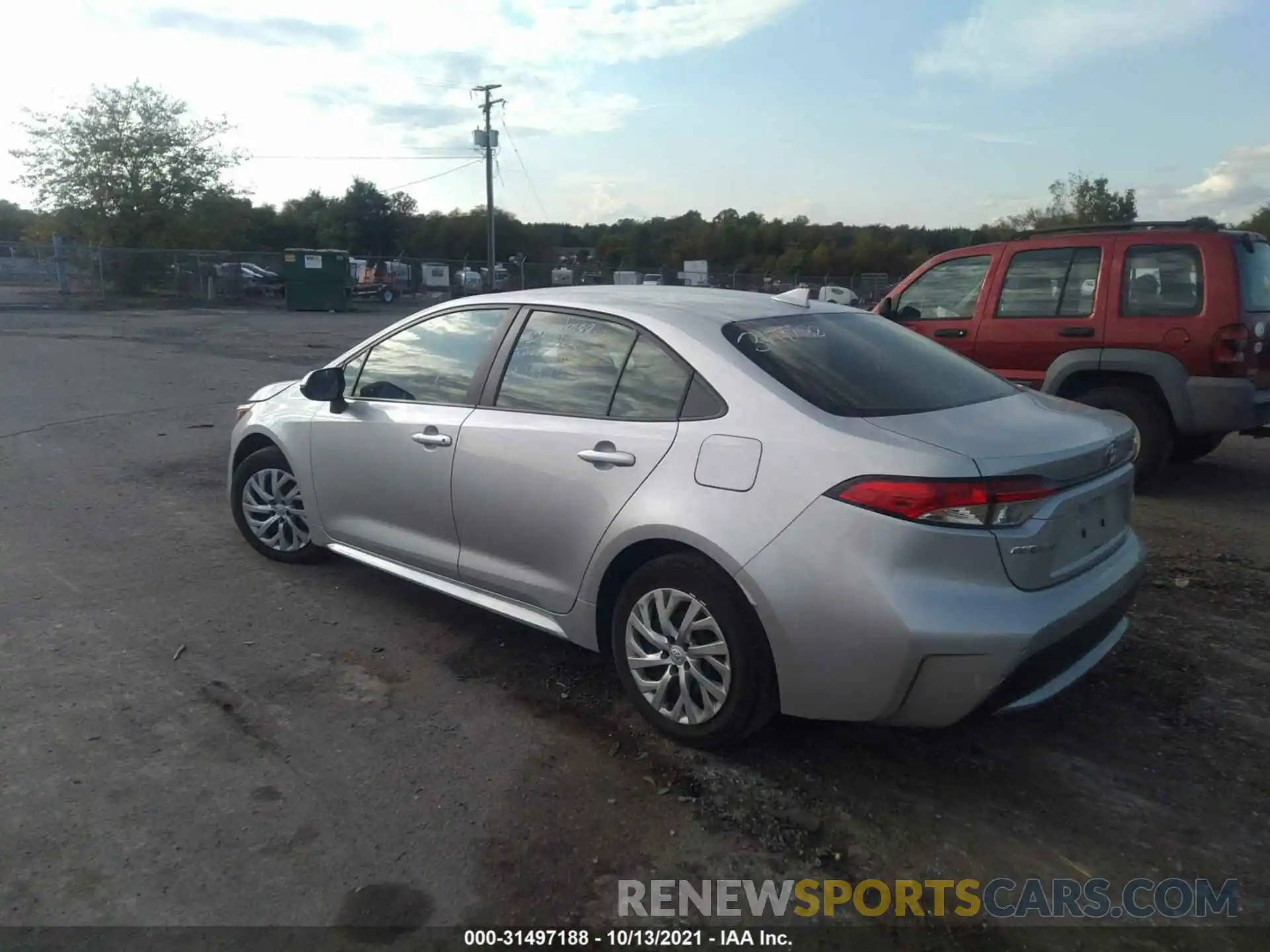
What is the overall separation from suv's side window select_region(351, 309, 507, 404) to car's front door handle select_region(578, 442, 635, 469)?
864mm

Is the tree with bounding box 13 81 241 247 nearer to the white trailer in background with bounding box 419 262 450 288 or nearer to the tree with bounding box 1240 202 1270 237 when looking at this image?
the white trailer in background with bounding box 419 262 450 288

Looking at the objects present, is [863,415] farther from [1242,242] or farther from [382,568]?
[1242,242]

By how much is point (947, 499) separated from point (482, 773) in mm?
1775

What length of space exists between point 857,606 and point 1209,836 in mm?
1283

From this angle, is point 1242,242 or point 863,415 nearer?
point 863,415

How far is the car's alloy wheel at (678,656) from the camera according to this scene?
3.26 m

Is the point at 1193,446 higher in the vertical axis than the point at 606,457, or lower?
lower

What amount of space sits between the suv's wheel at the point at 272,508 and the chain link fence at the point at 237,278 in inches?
998

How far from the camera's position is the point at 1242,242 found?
21.9 feet

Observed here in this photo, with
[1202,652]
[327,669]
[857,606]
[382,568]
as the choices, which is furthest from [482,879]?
[1202,652]

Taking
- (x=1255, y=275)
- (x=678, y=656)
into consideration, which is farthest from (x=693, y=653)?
(x=1255, y=275)

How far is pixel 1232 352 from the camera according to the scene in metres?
6.52

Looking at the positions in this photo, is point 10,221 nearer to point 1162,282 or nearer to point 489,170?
point 489,170

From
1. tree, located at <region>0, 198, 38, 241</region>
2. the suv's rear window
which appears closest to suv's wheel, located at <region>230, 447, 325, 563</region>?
the suv's rear window
